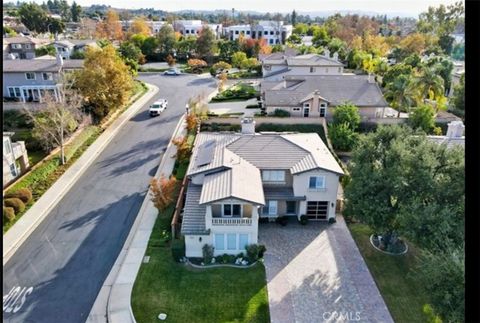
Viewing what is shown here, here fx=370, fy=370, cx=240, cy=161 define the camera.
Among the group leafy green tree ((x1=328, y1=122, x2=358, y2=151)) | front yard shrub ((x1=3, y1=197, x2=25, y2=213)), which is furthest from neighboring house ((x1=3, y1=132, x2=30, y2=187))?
leafy green tree ((x1=328, y1=122, x2=358, y2=151))

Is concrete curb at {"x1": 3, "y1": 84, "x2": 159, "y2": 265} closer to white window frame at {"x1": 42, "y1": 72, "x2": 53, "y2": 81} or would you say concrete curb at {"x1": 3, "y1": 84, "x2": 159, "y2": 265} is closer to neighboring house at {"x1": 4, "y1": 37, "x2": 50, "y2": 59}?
white window frame at {"x1": 42, "y1": 72, "x2": 53, "y2": 81}

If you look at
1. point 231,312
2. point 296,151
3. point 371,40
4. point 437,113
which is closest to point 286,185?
point 296,151

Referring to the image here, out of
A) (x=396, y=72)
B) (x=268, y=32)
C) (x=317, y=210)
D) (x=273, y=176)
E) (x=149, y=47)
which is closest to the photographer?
(x=317, y=210)

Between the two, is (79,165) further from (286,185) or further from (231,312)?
(231,312)

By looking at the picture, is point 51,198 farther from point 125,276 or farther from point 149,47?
point 149,47

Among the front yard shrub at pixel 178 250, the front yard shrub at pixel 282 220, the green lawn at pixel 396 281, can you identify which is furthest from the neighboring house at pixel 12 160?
the green lawn at pixel 396 281

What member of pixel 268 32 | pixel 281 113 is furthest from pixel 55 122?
pixel 268 32

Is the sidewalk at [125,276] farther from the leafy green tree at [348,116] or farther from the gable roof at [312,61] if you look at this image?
the gable roof at [312,61]
